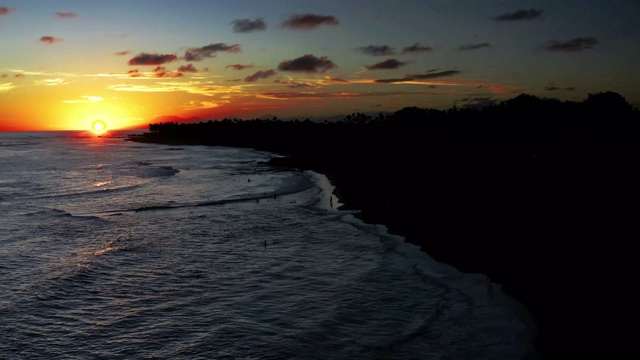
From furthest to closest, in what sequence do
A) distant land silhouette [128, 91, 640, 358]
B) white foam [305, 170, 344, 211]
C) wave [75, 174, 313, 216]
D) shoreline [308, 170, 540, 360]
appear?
1. wave [75, 174, 313, 216]
2. white foam [305, 170, 344, 211]
3. distant land silhouette [128, 91, 640, 358]
4. shoreline [308, 170, 540, 360]

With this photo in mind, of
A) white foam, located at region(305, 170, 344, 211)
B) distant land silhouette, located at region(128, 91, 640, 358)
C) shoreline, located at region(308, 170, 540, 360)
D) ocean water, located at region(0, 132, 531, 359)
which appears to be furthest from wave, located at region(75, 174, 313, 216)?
shoreline, located at region(308, 170, 540, 360)

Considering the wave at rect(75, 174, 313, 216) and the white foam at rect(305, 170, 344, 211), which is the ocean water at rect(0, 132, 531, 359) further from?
the wave at rect(75, 174, 313, 216)

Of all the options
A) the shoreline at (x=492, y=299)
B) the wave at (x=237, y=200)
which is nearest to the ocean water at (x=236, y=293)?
the shoreline at (x=492, y=299)

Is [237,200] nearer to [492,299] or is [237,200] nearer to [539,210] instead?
[539,210]

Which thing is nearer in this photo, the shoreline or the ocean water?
the shoreline

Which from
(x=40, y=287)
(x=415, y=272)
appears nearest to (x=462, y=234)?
(x=415, y=272)

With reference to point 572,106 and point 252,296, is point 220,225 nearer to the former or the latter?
point 252,296
